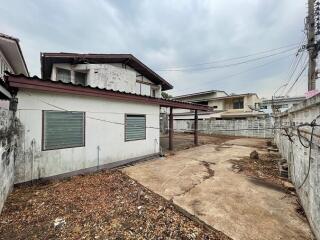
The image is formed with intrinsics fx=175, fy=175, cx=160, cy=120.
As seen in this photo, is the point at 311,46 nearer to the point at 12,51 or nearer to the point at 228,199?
the point at 228,199

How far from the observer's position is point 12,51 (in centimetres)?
773

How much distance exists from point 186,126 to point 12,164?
71.5 ft

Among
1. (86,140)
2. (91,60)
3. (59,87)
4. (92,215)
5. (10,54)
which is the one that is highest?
(91,60)

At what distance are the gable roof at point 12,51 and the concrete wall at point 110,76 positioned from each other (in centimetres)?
151

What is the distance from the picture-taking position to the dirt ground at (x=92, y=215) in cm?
277

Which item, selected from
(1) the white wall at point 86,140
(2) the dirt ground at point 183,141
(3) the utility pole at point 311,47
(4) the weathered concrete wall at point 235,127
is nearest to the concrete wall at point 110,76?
(1) the white wall at point 86,140

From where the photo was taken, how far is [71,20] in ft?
27.6

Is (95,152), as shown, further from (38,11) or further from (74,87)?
(38,11)

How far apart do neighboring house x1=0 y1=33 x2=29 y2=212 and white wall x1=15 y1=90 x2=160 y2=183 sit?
337 mm

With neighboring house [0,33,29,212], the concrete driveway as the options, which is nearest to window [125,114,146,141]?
the concrete driveway

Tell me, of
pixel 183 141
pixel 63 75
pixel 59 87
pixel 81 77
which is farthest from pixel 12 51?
pixel 183 141

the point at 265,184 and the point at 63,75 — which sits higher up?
the point at 63,75

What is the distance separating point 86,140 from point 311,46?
12022mm

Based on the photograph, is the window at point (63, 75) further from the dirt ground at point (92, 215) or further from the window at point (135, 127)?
the dirt ground at point (92, 215)
